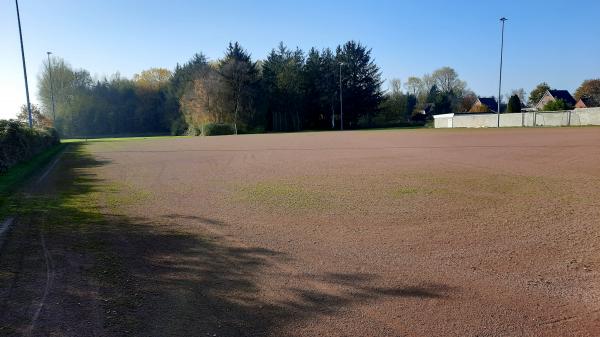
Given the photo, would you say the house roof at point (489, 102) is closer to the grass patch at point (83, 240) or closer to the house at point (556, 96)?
the house at point (556, 96)

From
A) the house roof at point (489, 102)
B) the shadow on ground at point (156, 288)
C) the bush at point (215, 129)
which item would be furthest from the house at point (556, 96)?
the shadow on ground at point (156, 288)

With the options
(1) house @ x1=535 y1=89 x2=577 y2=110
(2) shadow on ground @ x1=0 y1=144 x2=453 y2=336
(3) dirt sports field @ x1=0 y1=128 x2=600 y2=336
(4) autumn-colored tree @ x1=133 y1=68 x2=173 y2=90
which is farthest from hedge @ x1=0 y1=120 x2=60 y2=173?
(1) house @ x1=535 y1=89 x2=577 y2=110

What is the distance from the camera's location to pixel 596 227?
6.09 m

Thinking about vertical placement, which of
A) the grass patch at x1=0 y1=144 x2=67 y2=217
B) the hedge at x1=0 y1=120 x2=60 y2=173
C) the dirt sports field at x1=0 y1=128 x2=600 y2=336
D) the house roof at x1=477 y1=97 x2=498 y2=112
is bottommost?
the dirt sports field at x1=0 y1=128 x2=600 y2=336

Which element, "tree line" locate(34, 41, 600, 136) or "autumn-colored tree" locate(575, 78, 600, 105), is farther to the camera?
"autumn-colored tree" locate(575, 78, 600, 105)

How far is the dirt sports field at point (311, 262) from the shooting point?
143 inches

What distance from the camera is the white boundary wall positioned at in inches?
1721

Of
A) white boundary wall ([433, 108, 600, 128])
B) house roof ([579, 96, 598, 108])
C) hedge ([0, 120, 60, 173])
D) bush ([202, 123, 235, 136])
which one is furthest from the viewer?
house roof ([579, 96, 598, 108])

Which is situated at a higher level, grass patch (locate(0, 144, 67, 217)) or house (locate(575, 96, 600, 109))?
house (locate(575, 96, 600, 109))

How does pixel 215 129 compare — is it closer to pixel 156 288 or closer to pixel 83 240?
pixel 83 240

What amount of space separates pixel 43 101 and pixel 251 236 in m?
84.2

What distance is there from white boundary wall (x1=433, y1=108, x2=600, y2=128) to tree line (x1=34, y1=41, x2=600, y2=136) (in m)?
14.3

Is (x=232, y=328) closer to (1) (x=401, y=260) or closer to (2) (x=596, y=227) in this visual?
(1) (x=401, y=260)

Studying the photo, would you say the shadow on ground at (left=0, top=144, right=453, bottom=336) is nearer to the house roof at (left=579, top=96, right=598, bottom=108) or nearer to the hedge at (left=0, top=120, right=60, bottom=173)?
the hedge at (left=0, top=120, right=60, bottom=173)
